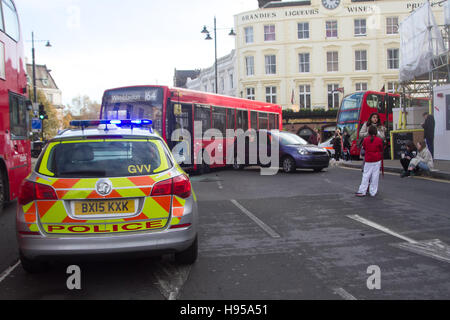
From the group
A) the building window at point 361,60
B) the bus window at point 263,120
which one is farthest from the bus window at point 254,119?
the building window at point 361,60

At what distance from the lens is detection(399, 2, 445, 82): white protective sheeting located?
21.7m

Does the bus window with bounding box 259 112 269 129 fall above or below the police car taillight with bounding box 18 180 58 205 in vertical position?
above

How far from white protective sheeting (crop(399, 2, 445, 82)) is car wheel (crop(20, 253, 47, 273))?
20.7 metres

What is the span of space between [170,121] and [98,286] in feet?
37.4

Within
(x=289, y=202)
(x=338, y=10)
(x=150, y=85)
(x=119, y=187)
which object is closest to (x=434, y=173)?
(x=289, y=202)

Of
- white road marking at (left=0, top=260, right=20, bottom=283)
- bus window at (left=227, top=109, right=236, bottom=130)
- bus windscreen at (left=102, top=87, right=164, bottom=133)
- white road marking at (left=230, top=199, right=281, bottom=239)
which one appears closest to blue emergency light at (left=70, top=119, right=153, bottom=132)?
white road marking at (left=0, top=260, right=20, bottom=283)

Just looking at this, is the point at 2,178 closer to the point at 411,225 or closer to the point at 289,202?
the point at 289,202

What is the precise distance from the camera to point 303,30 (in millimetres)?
47500

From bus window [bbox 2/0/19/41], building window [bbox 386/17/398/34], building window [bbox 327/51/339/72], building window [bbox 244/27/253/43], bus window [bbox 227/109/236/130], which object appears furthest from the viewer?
building window [bbox 244/27/253/43]

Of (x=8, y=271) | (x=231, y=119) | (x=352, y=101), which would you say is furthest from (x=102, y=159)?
(x=352, y=101)

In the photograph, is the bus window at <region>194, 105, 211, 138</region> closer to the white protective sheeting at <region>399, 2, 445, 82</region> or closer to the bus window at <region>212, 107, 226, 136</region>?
the bus window at <region>212, 107, 226, 136</region>

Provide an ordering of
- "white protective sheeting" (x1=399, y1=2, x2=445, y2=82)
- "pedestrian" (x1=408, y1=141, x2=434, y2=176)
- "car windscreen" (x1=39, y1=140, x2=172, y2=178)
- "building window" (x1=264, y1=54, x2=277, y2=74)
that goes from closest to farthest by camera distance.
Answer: "car windscreen" (x1=39, y1=140, x2=172, y2=178)
"pedestrian" (x1=408, y1=141, x2=434, y2=176)
"white protective sheeting" (x1=399, y1=2, x2=445, y2=82)
"building window" (x1=264, y1=54, x2=277, y2=74)

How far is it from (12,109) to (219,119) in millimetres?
10009
